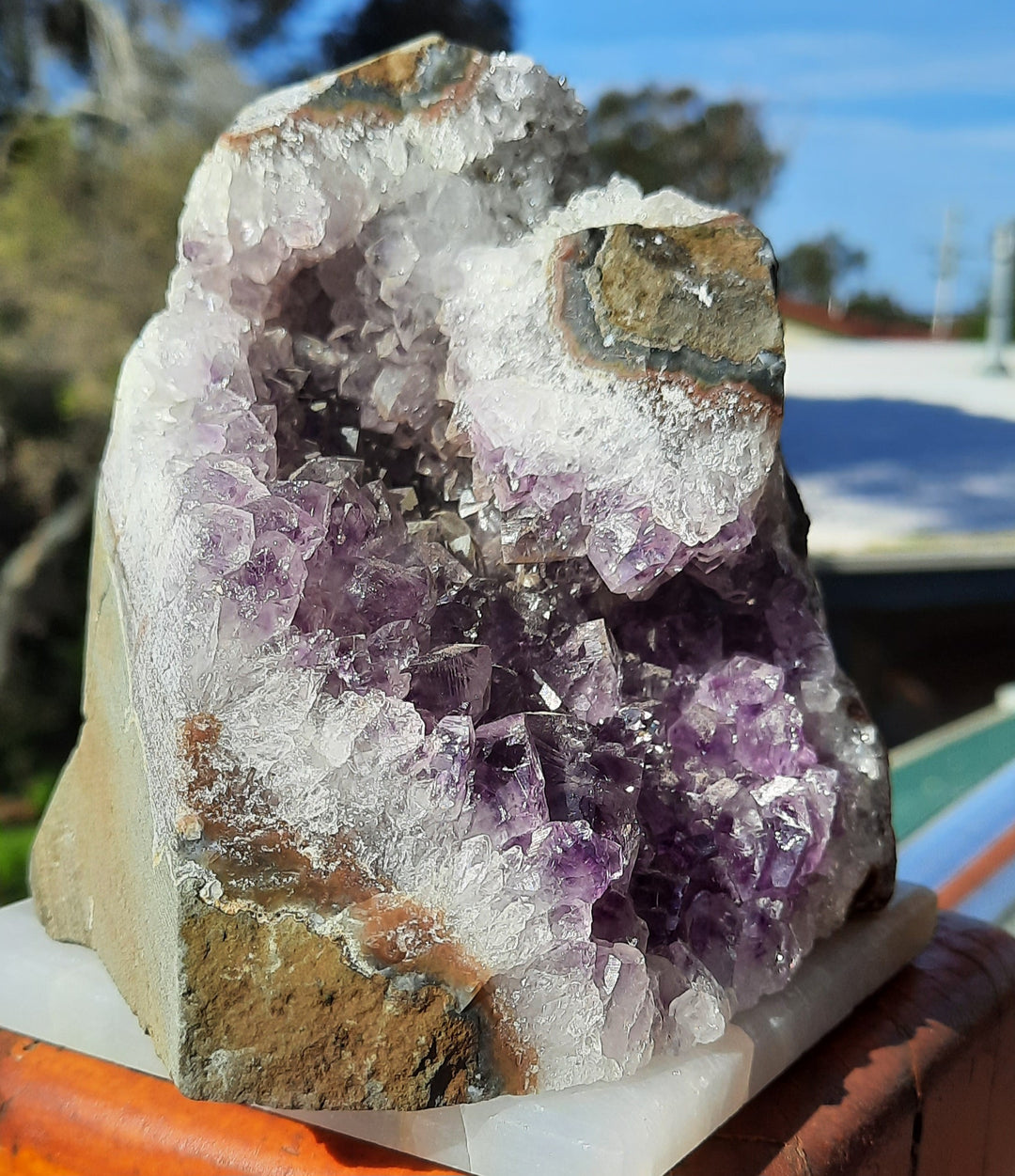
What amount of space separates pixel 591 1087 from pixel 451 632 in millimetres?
274

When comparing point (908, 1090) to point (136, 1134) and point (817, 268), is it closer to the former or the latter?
point (136, 1134)

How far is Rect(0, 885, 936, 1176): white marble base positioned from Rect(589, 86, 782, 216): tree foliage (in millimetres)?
5681

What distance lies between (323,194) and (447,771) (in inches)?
15.1

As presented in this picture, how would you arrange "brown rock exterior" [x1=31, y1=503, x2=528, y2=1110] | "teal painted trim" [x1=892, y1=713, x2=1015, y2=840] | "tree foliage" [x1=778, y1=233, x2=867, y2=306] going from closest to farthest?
"brown rock exterior" [x1=31, y1=503, x2=528, y2=1110]
"teal painted trim" [x1=892, y1=713, x2=1015, y2=840]
"tree foliage" [x1=778, y1=233, x2=867, y2=306]

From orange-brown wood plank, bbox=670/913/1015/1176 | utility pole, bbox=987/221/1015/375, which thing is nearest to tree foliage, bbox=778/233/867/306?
utility pole, bbox=987/221/1015/375

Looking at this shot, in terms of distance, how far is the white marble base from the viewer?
2.00 ft

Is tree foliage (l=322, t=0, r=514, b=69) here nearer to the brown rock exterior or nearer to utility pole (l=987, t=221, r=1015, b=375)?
utility pole (l=987, t=221, r=1015, b=375)

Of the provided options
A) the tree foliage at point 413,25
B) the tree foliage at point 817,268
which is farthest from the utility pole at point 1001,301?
the tree foliage at point 413,25

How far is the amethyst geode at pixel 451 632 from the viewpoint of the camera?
0.60 m

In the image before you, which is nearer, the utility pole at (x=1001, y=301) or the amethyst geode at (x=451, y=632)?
the amethyst geode at (x=451, y=632)

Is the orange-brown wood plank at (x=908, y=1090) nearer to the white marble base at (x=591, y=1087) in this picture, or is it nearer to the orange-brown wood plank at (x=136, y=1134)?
the white marble base at (x=591, y=1087)

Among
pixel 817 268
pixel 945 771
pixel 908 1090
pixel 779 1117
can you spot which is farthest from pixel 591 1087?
pixel 817 268

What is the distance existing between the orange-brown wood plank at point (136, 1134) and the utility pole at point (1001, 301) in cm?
523

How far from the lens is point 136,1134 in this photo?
2.21 feet
